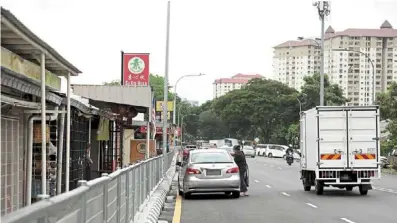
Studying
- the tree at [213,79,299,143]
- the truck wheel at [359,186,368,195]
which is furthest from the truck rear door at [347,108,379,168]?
the tree at [213,79,299,143]

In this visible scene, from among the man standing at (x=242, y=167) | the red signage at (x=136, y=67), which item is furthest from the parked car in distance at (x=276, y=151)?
the man standing at (x=242, y=167)

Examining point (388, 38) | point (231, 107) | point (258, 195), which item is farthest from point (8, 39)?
point (231, 107)

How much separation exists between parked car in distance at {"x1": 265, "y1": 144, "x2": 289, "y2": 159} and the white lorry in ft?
190

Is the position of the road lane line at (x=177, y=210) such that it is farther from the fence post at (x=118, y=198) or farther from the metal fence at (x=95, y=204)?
the fence post at (x=118, y=198)

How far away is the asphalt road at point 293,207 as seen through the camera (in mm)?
13875

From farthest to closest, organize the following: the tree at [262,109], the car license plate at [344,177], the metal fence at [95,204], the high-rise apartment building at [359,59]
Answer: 1. the tree at [262,109]
2. the high-rise apartment building at [359,59]
3. the car license plate at [344,177]
4. the metal fence at [95,204]

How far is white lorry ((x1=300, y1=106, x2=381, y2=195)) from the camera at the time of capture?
20250 mm

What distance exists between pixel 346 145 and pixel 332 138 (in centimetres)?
50

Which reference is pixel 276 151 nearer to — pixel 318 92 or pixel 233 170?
pixel 318 92

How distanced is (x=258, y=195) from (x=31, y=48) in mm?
14116

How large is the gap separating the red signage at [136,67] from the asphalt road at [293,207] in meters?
8.50

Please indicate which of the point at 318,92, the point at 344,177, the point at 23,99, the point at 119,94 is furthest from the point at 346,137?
the point at 318,92

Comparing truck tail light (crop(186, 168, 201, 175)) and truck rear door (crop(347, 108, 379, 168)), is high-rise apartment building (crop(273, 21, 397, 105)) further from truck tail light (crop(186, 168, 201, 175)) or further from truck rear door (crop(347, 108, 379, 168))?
truck tail light (crop(186, 168, 201, 175))

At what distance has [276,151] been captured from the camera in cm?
8056
